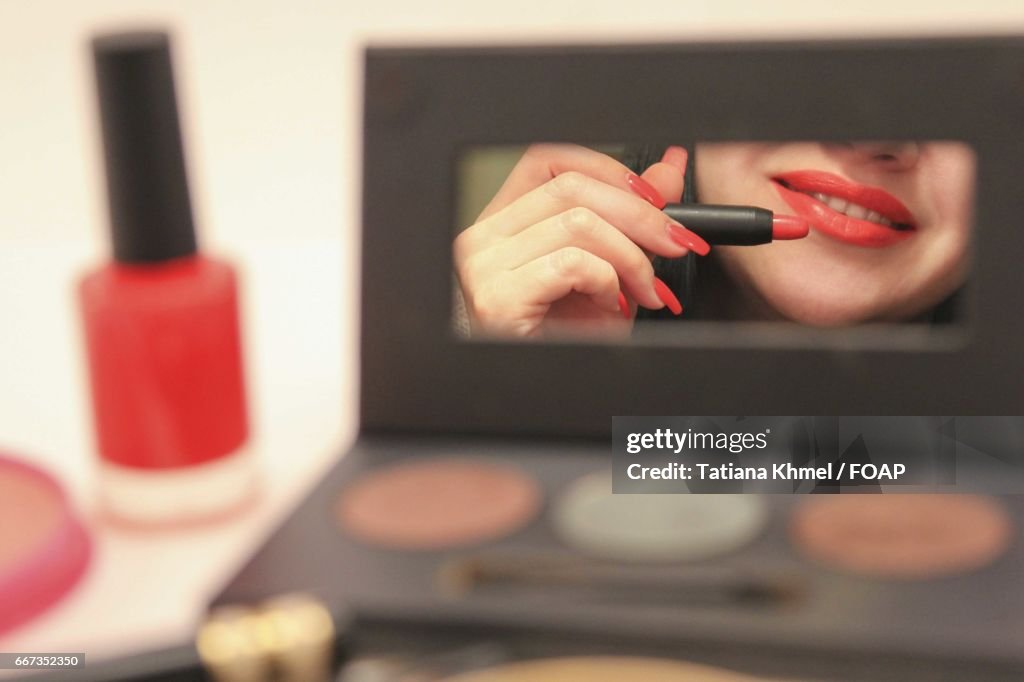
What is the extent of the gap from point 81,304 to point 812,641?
0.29 metres

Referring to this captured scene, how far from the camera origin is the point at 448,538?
421 millimetres

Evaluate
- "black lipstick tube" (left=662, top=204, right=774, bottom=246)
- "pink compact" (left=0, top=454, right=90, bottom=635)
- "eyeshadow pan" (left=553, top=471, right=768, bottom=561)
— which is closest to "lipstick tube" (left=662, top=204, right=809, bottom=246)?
"black lipstick tube" (left=662, top=204, right=774, bottom=246)

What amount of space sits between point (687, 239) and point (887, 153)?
0.08m

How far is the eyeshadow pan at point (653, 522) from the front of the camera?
41 centimetres

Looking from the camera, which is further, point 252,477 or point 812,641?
point 252,477

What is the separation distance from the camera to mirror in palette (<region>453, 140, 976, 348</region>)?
46 cm

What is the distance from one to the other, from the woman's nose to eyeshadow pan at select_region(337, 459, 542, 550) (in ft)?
0.58

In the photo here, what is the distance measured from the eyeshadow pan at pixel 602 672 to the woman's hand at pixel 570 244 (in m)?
0.16

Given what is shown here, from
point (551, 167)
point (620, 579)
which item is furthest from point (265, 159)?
point (620, 579)

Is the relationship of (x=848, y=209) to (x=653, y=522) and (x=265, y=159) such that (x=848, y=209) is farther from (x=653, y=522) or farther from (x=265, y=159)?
(x=265, y=159)

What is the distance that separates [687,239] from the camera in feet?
1.53

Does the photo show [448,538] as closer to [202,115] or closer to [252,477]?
[252,477]

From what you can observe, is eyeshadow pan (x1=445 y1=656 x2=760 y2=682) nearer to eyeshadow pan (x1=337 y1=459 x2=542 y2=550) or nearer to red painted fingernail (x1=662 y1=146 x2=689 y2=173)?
eyeshadow pan (x1=337 y1=459 x2=542 y2=550)

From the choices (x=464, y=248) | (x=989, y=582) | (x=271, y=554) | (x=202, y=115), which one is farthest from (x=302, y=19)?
(x=989, y=582)
